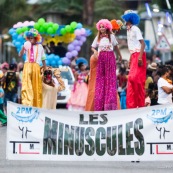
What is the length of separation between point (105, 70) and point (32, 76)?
300cm

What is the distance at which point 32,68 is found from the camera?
19688mm

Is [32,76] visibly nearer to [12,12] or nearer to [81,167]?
[81,167]

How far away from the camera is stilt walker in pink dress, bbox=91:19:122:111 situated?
16.9 metres

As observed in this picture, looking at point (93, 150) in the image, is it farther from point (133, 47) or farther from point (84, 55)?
point (84, 55)

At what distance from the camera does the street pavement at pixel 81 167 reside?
499 inches

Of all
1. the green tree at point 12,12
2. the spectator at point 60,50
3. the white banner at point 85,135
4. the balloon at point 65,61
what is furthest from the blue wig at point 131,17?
the green tree at point 12,12

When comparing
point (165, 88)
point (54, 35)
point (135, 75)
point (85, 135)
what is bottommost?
point (85, 135)

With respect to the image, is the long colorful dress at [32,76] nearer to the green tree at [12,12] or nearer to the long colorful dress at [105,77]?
the long colorful dress at [105,77]

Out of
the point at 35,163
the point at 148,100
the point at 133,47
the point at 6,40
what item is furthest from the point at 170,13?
the point at 6,40

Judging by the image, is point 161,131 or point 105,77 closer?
point 161,131

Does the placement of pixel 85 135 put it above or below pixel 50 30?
below

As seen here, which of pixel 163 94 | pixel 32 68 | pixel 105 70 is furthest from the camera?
pixel 32 68

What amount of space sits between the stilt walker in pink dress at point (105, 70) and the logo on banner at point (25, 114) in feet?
14.4

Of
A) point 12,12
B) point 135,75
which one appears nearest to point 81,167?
point 135,75
